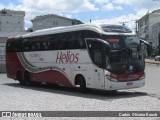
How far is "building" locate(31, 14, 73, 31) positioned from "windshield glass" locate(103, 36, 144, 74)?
10745cm

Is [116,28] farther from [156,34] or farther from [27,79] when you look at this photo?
[156,34]

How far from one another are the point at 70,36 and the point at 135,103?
6.72m

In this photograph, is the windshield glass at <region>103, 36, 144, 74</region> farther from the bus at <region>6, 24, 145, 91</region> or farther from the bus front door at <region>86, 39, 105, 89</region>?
the bus front door at <region>86, 39, 105, 89</region>

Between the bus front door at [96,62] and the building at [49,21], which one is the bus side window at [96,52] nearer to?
the bus front door at [96,62]

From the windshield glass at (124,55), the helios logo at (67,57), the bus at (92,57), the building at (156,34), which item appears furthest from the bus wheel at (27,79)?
the building at (156,34)

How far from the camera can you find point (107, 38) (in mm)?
18578

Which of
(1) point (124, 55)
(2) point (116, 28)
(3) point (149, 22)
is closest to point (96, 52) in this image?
(1) point (124, 55)

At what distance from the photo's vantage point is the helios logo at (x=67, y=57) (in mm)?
20406

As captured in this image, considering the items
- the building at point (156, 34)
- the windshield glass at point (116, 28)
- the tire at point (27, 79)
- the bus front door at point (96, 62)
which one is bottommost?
the tire at point (27, 79)

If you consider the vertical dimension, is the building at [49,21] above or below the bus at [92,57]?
above

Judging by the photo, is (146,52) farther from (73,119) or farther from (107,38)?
(73,119)

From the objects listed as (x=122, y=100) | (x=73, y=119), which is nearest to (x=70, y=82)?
(x=122, y=100)

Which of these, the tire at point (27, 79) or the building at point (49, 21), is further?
the building at point (49, 21)

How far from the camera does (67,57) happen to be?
21.2 m
